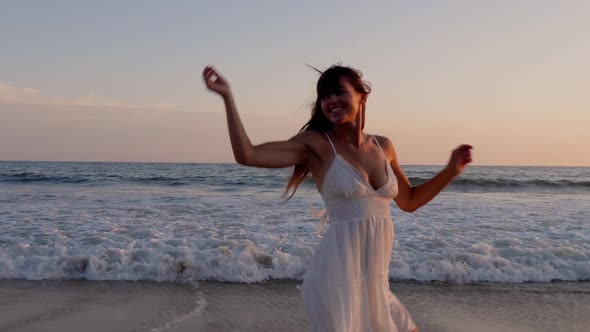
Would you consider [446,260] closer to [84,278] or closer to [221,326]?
[221,326]

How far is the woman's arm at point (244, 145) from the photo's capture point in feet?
6.22

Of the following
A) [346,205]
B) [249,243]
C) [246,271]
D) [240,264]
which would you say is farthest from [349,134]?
[249,243]

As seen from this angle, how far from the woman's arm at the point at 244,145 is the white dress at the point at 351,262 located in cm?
17

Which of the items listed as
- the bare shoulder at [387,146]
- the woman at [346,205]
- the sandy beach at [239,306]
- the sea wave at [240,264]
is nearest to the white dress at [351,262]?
the woman at [346,205]

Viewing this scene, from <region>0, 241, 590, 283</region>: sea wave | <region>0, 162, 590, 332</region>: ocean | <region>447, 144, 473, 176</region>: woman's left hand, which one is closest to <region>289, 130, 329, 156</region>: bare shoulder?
<region>0, 162, 590, 332</region>: ocean

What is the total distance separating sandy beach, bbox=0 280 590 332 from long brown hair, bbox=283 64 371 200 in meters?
3.02

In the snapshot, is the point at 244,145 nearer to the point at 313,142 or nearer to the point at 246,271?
the point at 313,142

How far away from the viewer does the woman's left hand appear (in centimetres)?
244

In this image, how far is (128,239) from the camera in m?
8.71

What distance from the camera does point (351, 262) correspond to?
208 cm

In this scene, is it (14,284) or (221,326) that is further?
(14,284)

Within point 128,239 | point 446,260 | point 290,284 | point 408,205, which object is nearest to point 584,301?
point 446,260

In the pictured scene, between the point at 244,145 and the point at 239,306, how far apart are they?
4.02m

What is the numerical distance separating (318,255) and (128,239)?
708 centimetres
